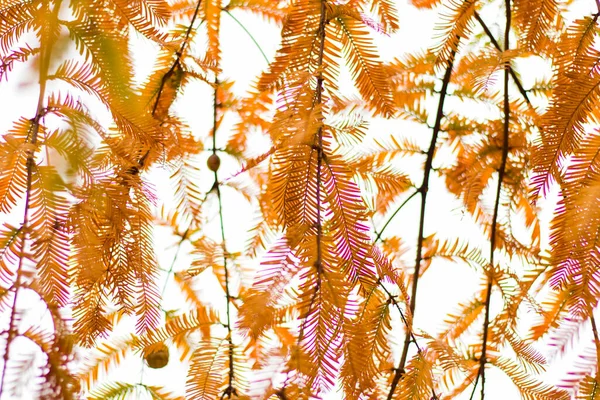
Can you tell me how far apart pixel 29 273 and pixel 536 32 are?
19.0 inches

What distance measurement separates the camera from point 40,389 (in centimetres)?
34

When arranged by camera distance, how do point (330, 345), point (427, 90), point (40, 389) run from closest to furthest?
point (40, 389) → point (330, 345) → point (427, 90)

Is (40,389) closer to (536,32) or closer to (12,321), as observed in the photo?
(12,321)

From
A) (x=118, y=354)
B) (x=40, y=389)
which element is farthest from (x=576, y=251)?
(x=118, y=354)

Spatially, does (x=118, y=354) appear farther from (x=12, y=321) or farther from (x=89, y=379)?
(x=12, y=321)

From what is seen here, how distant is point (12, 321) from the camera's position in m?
0.37

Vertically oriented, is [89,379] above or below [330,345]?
above

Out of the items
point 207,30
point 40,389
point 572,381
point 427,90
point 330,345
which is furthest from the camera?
point 427,90

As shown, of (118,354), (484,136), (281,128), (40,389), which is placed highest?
(484,136)

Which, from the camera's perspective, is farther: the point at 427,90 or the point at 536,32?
the point at 427,90

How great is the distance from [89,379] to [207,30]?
1.49 feet

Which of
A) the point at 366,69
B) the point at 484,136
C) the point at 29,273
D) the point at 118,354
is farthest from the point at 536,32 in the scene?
the point at 118,354

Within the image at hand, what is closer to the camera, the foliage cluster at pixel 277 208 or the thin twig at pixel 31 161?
the thin twig at pixel 31 161

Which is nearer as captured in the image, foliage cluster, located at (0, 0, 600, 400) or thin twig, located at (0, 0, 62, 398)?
thin twig, located at (0, 0, 62, 398)
